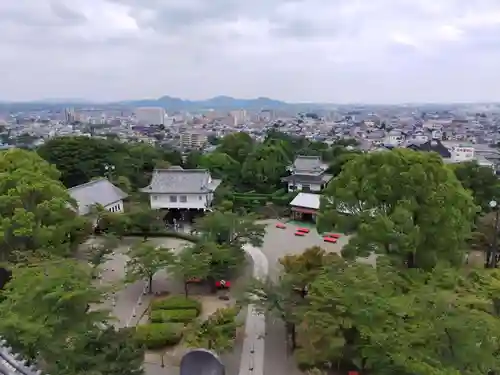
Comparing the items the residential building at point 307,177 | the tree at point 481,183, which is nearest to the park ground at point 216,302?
the residential building at point 307,177

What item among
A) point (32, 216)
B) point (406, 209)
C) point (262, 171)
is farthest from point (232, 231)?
point (262, 171)

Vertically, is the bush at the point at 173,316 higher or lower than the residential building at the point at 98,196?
lower

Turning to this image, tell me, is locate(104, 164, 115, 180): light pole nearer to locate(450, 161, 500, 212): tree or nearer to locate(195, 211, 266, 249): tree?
locate(195, 211, 266, 249): tree

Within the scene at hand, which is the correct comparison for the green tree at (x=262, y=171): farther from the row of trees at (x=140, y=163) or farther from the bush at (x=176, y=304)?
the bush at (x=176, y=304)

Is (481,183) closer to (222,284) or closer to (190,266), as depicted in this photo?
(222,284)

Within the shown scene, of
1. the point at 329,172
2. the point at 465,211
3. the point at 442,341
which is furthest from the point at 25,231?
the point at 329,172

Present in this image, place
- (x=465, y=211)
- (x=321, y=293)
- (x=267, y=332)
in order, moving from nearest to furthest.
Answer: (x=321, y=293), (x=465, y=211), (x=267, y=332)

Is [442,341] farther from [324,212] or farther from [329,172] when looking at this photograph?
[329,172]
